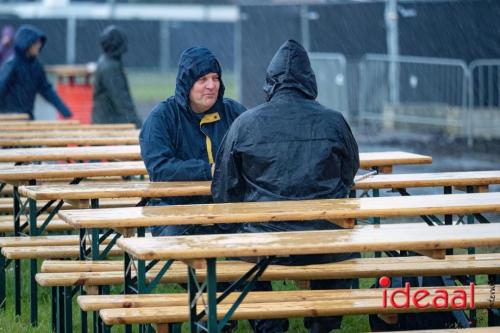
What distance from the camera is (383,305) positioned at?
231 inches

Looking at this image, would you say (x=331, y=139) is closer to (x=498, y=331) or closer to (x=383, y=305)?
(x=383, y=305)

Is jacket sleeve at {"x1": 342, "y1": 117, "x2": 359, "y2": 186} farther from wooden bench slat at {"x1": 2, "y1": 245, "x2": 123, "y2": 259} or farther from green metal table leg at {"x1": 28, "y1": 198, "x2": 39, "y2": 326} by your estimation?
green metal table leg at {"x1": 28, "y1": 198, "x2": 39, "y2": 326}

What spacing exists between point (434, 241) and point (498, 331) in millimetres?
533

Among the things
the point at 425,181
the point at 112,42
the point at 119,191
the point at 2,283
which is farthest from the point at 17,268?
the point at 112,42

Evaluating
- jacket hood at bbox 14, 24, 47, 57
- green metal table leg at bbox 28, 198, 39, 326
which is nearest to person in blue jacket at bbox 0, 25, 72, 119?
jacket hood at bbox 14, 24, 47, 57

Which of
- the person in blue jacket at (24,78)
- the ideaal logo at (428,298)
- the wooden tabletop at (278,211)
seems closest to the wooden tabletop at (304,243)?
the wooden tabletop at (278,211)

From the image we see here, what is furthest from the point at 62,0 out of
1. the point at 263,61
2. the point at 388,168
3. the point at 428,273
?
the point at 428,273

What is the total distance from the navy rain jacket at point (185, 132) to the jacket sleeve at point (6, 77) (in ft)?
21.4

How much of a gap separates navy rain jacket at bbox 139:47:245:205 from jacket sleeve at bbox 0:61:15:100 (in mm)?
6508

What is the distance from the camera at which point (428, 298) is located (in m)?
6.05

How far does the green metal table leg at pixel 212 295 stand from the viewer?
5.30m

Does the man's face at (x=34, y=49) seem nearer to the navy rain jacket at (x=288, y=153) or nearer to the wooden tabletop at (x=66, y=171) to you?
the wooden tabletop at (x=66, y=171)

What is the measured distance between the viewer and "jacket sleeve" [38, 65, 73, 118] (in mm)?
13727

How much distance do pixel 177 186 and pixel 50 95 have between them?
7074 mm
